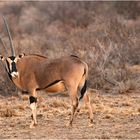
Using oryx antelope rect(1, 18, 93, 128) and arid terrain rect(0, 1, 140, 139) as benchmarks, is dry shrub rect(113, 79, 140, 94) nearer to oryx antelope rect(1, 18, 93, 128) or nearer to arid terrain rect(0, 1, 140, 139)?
arid terrain rect(0, 1, 140, 139)

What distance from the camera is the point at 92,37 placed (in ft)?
94.3

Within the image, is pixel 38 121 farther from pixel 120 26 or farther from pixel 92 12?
pixel 92 12

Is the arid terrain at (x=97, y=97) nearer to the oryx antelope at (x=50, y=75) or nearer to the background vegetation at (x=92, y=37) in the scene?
the background vegetation at (x=92, y=37)

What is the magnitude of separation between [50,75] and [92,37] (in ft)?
48.7

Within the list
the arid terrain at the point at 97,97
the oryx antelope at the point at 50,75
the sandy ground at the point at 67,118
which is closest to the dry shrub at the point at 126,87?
the arid terrain at the point at 97,97

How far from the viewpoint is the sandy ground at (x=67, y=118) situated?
12844mm

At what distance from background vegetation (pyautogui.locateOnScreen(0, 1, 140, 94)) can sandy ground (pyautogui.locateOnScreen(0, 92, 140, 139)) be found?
119 centimetres

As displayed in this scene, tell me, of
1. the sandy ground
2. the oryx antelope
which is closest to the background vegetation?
the sandy ground

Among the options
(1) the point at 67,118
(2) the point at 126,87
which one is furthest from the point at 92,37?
(1) the point at 67,118

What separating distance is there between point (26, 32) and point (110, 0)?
26.4 feet

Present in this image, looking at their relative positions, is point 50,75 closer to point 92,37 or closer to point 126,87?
point 126,87

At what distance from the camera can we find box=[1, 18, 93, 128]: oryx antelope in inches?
545

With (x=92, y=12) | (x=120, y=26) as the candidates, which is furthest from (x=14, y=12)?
(x=120, y=26)

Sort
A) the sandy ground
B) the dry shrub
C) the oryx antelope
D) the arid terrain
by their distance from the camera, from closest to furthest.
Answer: the sandy ground → the arid terrain → the oryx antelope → the dry shrub
